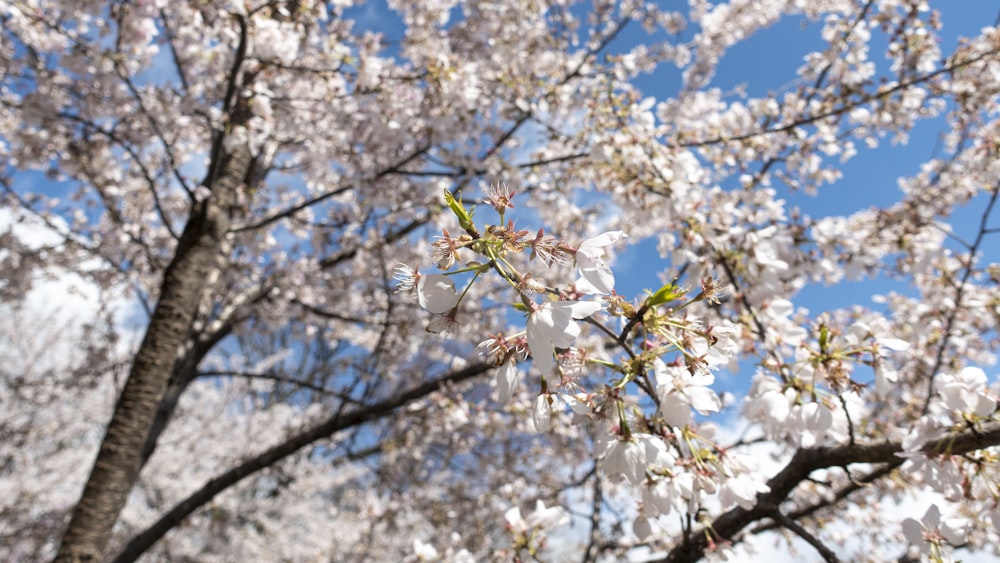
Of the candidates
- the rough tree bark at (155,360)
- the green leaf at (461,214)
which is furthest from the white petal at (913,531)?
the rough tree bark at (155,360)

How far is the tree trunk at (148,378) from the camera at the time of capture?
107 inches

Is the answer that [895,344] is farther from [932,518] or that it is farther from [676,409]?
[676,409]

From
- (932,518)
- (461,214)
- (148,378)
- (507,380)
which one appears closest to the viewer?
(461,214)

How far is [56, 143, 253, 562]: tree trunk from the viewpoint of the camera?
107 inches

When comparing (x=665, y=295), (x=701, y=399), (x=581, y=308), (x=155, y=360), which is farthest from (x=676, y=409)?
(x=155, y=360)

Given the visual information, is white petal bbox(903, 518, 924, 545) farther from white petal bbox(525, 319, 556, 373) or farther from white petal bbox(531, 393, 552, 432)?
white petal bbox(525, 319, 556, 373)

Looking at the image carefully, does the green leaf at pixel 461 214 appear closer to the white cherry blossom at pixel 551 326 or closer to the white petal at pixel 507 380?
the white cherry blossom at pixel 551 326

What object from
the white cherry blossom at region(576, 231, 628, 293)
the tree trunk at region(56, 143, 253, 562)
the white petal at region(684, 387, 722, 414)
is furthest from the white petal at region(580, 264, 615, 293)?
the tree trunk at region(56, 143, 253, 562)

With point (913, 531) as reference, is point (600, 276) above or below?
above

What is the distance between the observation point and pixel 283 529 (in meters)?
12.9

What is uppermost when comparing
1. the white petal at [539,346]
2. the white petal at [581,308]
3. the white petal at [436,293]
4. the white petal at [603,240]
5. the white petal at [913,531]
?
the white petal at [603,240]

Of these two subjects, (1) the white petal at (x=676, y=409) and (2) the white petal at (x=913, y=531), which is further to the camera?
(2) the white petal at (x=913, y=531)

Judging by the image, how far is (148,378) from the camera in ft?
9.88

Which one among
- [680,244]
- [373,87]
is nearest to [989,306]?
[680,244]
